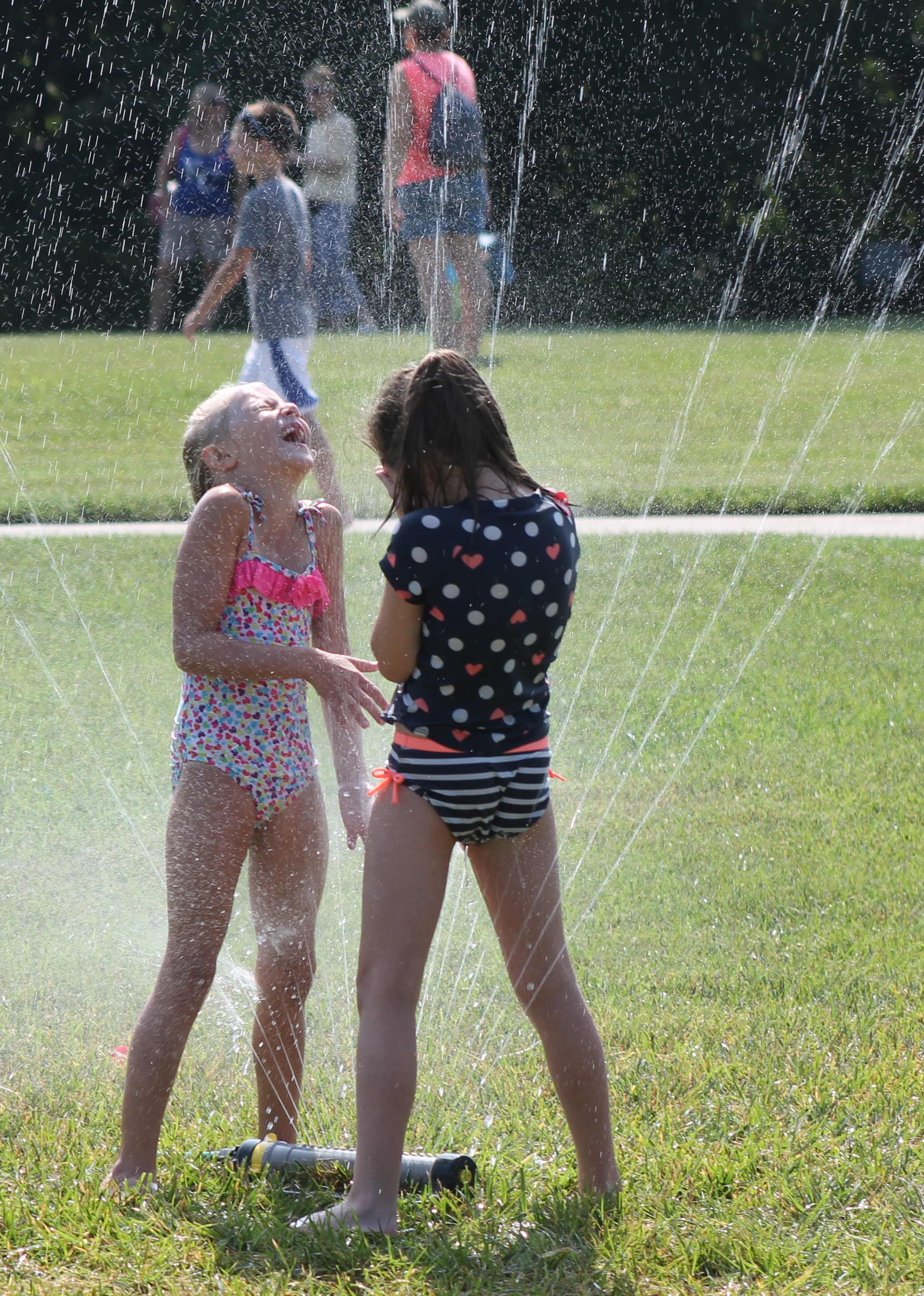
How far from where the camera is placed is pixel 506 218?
38.8 feet

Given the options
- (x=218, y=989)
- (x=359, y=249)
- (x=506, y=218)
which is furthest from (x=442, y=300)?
(x=506, y=218)

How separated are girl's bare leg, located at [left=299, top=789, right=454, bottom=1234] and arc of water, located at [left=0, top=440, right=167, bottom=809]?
2.27 meters

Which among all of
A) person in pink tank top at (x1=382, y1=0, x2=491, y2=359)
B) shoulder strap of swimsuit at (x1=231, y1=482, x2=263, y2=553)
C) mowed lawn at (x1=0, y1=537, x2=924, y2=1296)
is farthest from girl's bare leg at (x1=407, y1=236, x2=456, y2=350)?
shoulder strap of swimsuit at (x1=231, y1=482, x2=263, y2=553)

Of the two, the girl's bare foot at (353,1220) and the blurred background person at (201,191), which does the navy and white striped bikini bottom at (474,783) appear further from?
the blurred background person at (201,191)

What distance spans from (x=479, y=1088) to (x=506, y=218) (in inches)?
400

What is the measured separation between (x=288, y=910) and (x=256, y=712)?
353 mm

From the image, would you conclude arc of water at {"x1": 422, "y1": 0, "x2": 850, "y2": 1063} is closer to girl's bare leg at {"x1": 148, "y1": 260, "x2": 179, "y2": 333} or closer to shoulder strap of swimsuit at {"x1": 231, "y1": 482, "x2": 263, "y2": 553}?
girl's bare leg at {"x1": 148, "y1": 260, "x2": 179, "y2": 333}

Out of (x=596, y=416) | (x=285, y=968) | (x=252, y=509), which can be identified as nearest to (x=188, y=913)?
(x=285, y=968)

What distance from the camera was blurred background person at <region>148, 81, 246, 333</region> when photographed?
1163cm

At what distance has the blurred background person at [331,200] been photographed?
6168 millimetres

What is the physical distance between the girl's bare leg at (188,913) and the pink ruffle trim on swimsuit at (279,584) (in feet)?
1.03

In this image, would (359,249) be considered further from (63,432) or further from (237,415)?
(237,415)

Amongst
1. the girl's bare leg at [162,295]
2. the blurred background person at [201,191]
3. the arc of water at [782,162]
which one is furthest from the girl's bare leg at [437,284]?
the girl's bare leg at [162,295]

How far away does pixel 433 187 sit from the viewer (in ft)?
19.0
